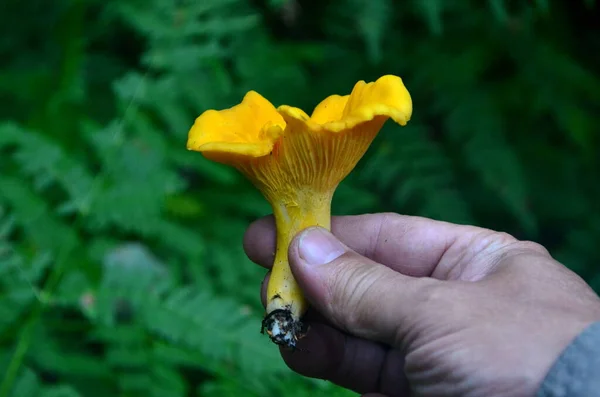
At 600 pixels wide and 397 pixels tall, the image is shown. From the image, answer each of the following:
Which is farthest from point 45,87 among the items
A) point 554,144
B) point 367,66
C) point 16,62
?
point 554,144

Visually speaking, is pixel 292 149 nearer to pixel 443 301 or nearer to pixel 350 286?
pixel 350 286

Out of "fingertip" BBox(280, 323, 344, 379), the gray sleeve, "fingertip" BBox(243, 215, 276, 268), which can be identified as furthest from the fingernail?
the gray sleeve

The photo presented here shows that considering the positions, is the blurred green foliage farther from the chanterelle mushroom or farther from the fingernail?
the fingernail

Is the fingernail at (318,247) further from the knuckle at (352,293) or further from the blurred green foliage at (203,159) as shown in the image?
the blurred green foliage at (203,159)

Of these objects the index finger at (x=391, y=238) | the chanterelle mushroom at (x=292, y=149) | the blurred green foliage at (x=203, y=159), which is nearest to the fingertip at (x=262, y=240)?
the index finger at (x=391, y=238)

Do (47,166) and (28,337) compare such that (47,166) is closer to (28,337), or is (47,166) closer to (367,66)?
(28,337)

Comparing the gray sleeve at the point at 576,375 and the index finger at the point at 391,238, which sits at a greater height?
the index finger at the point at 391,238
